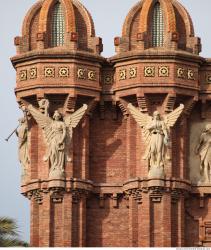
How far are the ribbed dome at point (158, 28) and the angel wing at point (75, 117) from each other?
202 cm

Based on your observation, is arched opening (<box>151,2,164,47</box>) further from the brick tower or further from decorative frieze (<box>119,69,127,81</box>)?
A: decorative frieze (<box>119,69,127,81</box>)

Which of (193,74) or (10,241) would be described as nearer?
(193,74)

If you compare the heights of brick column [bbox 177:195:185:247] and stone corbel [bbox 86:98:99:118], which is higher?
stone corbel [bbox 86:98:99:118]

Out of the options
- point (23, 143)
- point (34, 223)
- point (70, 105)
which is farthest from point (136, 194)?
point (23, 143)

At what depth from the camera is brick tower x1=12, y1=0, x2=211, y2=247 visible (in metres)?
68.2

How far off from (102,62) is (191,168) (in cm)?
407

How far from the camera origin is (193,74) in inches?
2714

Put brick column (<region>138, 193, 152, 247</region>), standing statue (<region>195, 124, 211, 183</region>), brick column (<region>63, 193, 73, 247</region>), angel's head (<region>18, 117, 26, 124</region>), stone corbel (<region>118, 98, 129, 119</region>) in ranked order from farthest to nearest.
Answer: angel's head (<region>18, 117, 26, 124</region>) → standing statue (<region>195, 124, 211, 183</region>) → stone corbel (<region>118, 98, 129, 119</region>) → brick column (<region>63, 193, 73, 247</region>) → brick column (<region>138, 193, 152, 247</region>)

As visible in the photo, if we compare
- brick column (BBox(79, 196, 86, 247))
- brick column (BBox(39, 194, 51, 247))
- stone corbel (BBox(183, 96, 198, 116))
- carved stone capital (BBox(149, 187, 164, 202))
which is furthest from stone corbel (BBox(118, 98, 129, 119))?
brick column (BBox(39, 194, 51, 247))

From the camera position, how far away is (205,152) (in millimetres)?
69500

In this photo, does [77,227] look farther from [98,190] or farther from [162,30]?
[162,30]

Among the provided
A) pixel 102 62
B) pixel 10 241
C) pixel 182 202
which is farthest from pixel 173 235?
pixel 10 241

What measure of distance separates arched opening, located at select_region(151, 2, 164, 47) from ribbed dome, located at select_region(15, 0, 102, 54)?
162 cm

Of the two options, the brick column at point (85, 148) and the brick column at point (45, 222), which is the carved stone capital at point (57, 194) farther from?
the brick column at point (85, 148)
